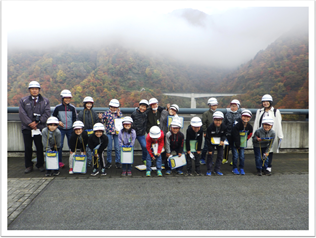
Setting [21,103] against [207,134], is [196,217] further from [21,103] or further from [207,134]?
[21,103]

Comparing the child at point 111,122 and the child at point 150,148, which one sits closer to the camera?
the child at point 150,148

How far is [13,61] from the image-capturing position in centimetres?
4738

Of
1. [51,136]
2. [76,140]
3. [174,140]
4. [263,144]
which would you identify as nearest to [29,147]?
[51,136]

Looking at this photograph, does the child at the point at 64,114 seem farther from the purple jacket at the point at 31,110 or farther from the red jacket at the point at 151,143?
the red jacket at the point at 151,143

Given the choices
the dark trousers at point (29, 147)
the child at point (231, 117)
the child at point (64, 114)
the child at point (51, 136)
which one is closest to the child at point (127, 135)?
the child at point (64, 114)

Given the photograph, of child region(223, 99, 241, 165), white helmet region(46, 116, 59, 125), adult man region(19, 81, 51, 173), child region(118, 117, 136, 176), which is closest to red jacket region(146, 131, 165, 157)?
child region(118, 117, 136, 176)

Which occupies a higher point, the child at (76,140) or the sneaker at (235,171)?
the child at (76,140)

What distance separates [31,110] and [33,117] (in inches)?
7.1

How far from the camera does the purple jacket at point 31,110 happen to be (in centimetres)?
572

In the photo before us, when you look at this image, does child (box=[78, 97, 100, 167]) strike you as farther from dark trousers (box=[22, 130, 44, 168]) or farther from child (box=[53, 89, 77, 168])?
dark trousers (box=[22, 130, 44, 168])

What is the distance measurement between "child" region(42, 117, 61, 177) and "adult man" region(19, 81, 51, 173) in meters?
0.31

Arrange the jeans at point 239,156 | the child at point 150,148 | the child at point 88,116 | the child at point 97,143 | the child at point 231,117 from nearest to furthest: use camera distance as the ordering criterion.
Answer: the child at point 150,148 < the child at point 97,143 < the jeans at point 239,156 < the child at point 88,116 < the child at point 231,117

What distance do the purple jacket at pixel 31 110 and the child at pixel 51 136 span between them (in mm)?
305

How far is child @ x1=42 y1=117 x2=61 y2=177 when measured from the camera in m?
5.66
